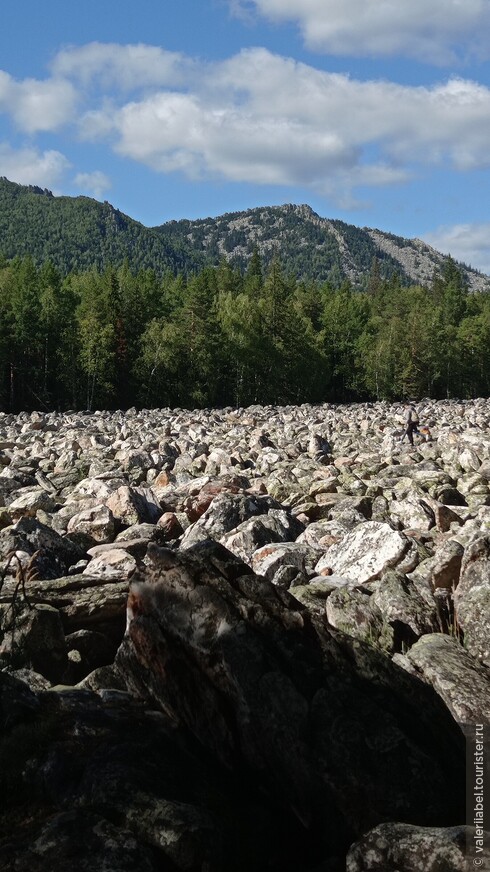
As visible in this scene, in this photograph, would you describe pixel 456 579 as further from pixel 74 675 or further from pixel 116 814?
pixel 116 814

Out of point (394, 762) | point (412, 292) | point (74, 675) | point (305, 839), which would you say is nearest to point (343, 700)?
point (394, 762)

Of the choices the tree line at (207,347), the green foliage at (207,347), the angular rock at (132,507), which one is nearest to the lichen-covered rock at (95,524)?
the angular rock at (132,507)

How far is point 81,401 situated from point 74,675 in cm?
7232

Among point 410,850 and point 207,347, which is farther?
point 207,347

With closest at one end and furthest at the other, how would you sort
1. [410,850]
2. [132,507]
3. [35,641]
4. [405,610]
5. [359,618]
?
[410,850], [35,641], [359,618], [405,610], [132,507]

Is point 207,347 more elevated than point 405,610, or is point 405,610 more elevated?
point 207,347

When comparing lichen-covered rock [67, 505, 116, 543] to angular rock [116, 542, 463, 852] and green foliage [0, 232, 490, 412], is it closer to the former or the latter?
angular rock [116, 542, 463, 852]

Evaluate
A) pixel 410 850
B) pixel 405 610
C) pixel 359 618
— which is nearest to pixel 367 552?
pixel 405 610

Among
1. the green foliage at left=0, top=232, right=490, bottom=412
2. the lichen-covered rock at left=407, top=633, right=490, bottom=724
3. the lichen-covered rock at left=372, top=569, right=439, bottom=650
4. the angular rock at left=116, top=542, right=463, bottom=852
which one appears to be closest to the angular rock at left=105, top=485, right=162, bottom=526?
the lichen-covered rock at left=372, top=569, right=439, bottom=650

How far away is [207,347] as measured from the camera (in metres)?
84.8

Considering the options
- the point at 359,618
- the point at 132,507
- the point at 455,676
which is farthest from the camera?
the point at 132,507

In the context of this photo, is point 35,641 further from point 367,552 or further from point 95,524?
point 95,524

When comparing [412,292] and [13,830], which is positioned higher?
[412,292]

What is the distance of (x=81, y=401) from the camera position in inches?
3049
